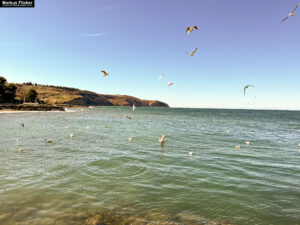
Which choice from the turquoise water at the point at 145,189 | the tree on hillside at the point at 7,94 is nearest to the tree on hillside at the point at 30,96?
the tree on hillside at the point at 7,94

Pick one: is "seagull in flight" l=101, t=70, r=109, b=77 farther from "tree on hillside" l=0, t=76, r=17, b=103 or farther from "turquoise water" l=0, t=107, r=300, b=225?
"tree on hillside" l=0, t=76, r=17, b=103

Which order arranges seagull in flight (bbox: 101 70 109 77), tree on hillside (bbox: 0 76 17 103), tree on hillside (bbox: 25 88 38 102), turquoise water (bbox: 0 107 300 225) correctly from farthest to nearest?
tree on hillside (bbox: 25 88 38 102) → tree on hillside (bbox: 0 76 17 103) → seagull in flight (bbox: 101 70 109 77) → turquoise water (bbox: 0 107 300 225)

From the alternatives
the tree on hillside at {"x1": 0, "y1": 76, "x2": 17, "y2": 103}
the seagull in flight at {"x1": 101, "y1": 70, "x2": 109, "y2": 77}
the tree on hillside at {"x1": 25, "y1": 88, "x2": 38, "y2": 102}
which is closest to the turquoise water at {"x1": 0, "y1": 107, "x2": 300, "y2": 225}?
the seagull in flight at {"x1": 101, "y1": 70, "x2": 109, "y2": 77}

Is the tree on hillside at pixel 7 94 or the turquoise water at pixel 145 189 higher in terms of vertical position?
the tree on hillside at pixel 7 94

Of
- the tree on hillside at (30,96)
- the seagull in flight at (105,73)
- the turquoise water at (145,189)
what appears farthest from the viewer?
the tree on hillside at (30,96)

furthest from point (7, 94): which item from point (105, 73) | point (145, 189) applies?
point (145, 189)

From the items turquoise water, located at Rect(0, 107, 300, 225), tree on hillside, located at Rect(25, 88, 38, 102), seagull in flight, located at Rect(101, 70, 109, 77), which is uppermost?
tree on hillside, located at Rect(25, 88, 38, 102)

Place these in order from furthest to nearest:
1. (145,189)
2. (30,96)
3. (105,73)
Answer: (30,96)
(105,73)
(145,189)

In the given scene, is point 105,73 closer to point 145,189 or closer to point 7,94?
point 145,189

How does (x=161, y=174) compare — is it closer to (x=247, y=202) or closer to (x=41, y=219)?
(x=247, y=202)

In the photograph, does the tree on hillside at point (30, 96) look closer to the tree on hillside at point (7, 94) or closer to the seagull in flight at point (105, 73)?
the tree on hillside at point (7, 94)

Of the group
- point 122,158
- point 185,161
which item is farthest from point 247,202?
point 122,158

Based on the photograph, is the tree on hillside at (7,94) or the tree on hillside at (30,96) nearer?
the tree on hillside at (7,94)

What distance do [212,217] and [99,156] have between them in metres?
10.1
